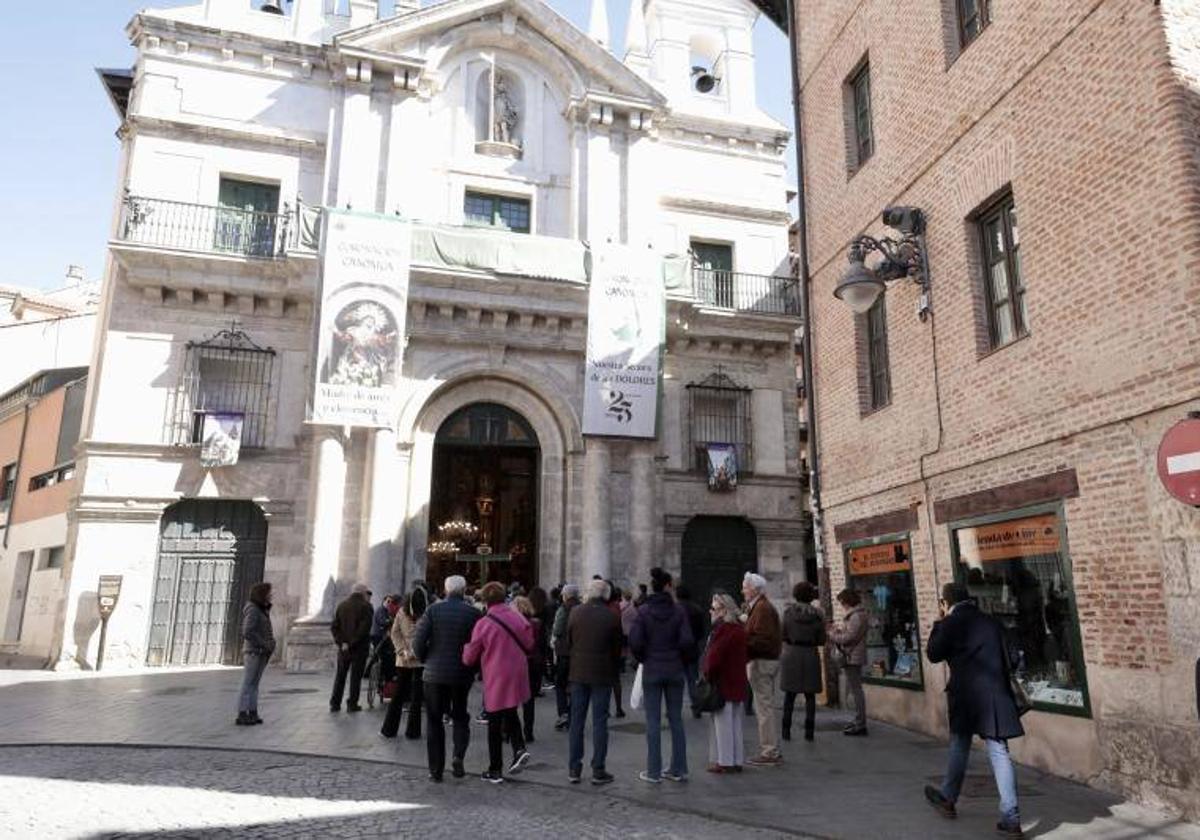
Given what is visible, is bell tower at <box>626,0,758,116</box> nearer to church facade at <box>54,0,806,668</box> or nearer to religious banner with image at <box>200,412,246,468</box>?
church facade at <box>54,0,806,668</box>

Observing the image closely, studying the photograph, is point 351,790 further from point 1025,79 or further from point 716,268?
point 716,268

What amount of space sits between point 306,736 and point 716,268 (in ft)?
53.5

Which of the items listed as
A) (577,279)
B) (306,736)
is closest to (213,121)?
(577,279)

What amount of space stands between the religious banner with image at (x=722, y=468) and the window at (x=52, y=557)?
14555 mm

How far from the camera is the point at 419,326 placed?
59.4 ft

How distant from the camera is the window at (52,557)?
18969 millimetres

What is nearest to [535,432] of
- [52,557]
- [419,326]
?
[419,326]

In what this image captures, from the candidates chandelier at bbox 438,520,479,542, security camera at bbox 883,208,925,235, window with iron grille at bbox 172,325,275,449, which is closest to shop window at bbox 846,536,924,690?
security camera at bbox 883,208,925,235

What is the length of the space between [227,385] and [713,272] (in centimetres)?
1159

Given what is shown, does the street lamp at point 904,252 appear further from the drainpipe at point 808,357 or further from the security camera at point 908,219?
the drainpipe at point 808,357

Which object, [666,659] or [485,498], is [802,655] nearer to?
[666,659]

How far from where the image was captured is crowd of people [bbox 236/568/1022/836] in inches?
241

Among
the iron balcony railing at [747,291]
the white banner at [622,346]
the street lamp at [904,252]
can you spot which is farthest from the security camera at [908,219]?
the iron balcony railing at [747,291]

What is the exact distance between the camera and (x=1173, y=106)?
6.61m
